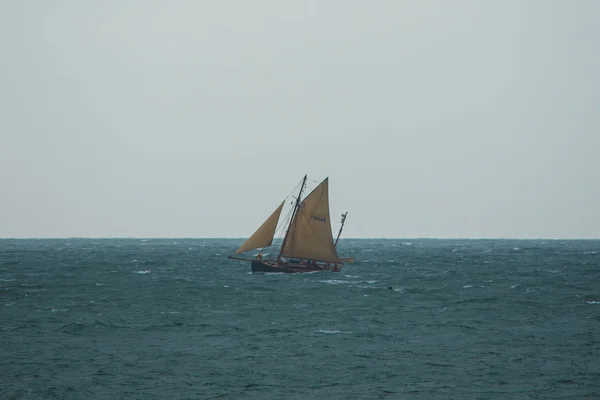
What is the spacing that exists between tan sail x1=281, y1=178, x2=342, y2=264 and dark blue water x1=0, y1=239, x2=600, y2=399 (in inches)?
580

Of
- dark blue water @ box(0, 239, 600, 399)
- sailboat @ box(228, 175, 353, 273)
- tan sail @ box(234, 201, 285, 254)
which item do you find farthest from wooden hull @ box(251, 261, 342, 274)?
dark blue water @ box(0, 239, 600, 399)

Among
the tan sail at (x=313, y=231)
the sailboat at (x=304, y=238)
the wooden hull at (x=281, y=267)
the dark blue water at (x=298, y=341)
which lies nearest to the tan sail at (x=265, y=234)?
the sailboat at (x=304, y=238)

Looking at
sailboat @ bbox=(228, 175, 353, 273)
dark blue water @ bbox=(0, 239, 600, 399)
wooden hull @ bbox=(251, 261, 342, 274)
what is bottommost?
dark blue water @ bbox=(0, 239, 600, 399)

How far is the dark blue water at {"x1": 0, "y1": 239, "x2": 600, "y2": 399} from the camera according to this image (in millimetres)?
32500

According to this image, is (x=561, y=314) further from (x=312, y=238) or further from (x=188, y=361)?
(x=312, y=238)

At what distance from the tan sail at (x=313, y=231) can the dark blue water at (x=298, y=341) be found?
14.7 meters

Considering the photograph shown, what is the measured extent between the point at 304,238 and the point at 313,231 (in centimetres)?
177

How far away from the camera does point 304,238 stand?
287 feet

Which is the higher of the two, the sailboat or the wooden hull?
the sailboat

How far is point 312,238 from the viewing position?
8712cm

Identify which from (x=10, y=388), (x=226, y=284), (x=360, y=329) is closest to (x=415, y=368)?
(x=360, y=329)

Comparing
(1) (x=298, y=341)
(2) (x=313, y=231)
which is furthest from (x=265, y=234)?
(1) (x=298, y=341)

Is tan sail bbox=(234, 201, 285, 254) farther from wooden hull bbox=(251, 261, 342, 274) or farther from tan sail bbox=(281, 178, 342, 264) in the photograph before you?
wooden hull bbox=(251, 261, 342, 274)

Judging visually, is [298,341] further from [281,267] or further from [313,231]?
[281,267]
